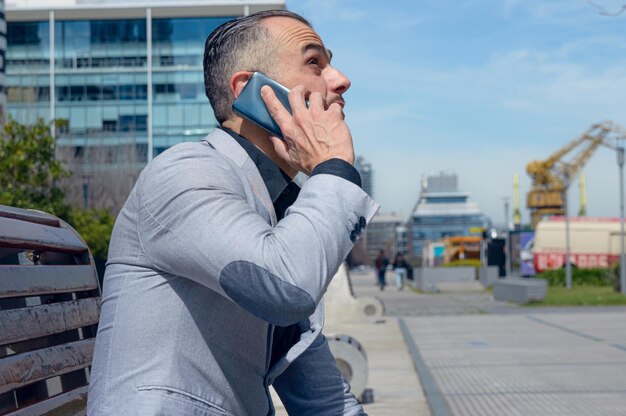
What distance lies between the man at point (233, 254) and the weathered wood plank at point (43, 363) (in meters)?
0.39

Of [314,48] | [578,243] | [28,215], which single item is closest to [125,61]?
[578,243]

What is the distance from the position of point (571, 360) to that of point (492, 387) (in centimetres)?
289

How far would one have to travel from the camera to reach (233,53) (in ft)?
6.70

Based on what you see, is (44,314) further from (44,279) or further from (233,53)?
(233,53)

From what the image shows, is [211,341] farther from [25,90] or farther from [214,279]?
[25,90]

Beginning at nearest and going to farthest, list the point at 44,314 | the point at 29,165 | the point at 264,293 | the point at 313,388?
the point at 264,293, the point at 313,388, the point at 44,314, the point at 29,165

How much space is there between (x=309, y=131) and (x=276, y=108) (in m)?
0.09

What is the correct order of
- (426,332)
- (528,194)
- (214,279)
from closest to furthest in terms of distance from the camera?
(214,279)
(426,332)
(528,194)

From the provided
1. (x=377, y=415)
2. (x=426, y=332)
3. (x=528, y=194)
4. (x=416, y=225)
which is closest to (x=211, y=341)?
A: (x=377, y=415)

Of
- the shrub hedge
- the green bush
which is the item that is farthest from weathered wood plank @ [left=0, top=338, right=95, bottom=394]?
the green bush

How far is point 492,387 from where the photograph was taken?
9.60 m

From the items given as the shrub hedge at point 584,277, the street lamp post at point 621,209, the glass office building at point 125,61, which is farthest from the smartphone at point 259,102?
the glass office building at point 125,61

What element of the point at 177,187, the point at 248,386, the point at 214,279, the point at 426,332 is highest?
the point at 177,187

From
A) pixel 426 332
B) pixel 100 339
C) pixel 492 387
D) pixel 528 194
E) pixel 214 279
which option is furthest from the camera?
pixel 528 194
